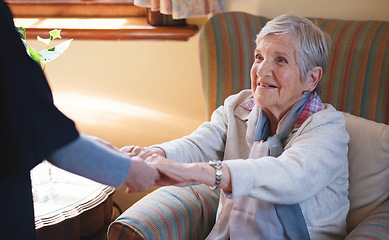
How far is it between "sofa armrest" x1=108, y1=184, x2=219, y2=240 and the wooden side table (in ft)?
0.80

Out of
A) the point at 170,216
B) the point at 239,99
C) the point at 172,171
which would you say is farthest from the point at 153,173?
the point at 239,99

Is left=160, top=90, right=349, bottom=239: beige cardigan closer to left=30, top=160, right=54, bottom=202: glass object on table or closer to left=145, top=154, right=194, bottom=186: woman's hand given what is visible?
left=145, top=154, right=194, bottom=186: woman's hand

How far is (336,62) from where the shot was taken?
1.81m

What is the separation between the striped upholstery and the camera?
1741 mm

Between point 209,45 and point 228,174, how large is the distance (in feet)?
2.80

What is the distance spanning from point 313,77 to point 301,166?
1.20ft

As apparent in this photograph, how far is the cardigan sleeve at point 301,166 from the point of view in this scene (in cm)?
125

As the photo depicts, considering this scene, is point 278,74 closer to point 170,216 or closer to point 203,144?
point 203,144

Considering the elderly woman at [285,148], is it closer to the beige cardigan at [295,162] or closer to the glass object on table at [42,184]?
the beige cardigan at [295,162]

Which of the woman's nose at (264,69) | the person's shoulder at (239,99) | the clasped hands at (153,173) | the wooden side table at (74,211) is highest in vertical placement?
the woman's nose at (264,69)

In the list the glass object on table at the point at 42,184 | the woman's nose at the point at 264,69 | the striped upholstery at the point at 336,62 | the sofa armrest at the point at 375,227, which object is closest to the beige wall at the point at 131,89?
the striped upholstery at the point at 336,62

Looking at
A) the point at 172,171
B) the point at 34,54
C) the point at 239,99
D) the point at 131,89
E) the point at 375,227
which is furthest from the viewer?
the point at 131,89

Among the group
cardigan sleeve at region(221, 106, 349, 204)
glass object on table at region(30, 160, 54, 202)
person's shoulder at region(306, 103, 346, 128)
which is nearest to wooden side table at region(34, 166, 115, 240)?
glass object on table at region(30, 160, 54, 202)

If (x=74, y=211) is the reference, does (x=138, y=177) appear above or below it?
above
